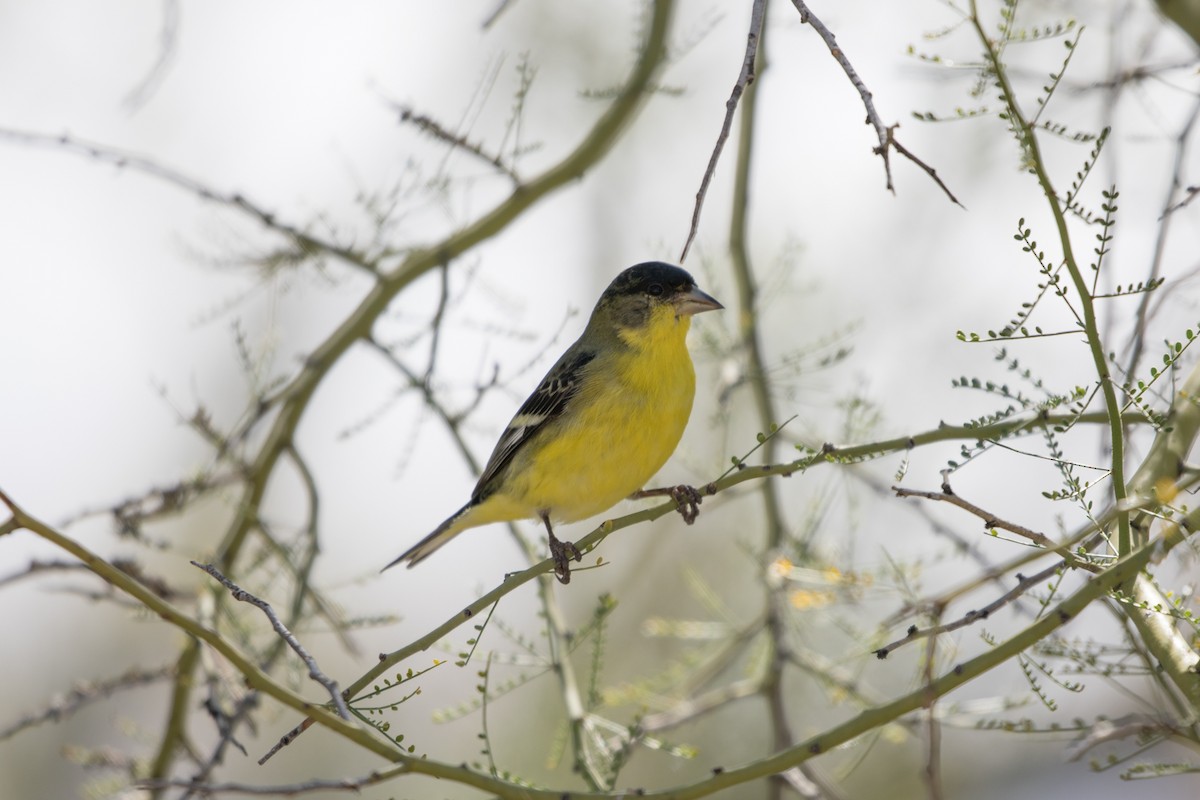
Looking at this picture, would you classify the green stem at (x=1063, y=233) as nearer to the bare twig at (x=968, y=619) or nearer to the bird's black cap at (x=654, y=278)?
the bare twig at (x=968, y=619)

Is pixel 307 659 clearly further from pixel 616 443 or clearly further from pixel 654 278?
pixel 654 278

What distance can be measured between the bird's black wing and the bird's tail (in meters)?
0.11

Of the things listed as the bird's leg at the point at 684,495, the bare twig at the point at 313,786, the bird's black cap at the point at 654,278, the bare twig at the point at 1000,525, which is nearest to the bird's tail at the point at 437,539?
the bird's leg at the point at 684,495

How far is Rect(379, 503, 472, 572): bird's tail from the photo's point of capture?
559 centimetres

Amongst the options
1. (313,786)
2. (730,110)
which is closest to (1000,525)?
(730,110)

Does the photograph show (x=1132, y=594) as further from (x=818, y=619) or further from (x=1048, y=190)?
(x=818, y=619)

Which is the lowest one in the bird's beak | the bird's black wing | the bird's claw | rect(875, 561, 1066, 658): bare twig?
rect(875, 561, 1066, 658): bare twig

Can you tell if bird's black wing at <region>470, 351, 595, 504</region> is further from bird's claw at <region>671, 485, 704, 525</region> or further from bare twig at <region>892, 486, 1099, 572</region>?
bare twig at <region>892, 486, 1099, 572</region>

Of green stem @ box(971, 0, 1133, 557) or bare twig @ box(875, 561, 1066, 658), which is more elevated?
green stem @ box(971, 0, 1133, 557)

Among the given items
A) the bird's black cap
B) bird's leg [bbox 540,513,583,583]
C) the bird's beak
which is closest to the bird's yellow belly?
bird's leg [bbox 540,513,583,583]

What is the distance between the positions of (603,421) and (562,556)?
2.69ft

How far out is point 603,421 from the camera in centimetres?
515

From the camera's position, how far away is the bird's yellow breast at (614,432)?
511cm

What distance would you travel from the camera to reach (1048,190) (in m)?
2.37
